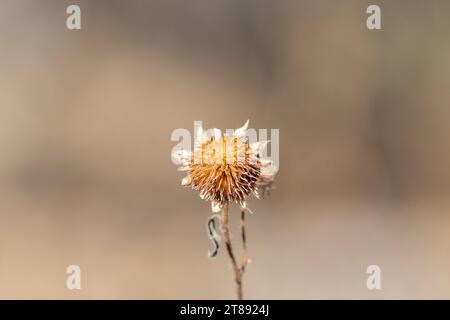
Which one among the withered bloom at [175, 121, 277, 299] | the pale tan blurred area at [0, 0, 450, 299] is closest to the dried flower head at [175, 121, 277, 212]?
the withered bloom at [175, 121, 277, 299]

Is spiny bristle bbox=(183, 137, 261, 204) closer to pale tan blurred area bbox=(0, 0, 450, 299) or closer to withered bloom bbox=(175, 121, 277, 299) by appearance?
withered bloom bbox=(175, 121, 277, 299)

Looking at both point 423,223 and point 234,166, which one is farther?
point 423,223

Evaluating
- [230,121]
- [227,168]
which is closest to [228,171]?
[227,168]

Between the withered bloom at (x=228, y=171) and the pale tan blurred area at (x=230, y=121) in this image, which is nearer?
the withered bloom at (x=228, y=171)

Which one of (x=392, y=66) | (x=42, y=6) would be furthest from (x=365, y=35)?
(x=42, y=6)

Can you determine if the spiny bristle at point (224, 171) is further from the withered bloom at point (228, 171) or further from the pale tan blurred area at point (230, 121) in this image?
the pale tan blurred area at point (230, 121)

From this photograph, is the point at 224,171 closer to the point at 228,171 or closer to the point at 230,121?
the point at 228,171

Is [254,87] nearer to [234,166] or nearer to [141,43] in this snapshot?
[141,43]

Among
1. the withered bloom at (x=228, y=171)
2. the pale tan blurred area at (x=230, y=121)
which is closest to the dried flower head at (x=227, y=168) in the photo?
the withered bloom at (x=228, y=171)
